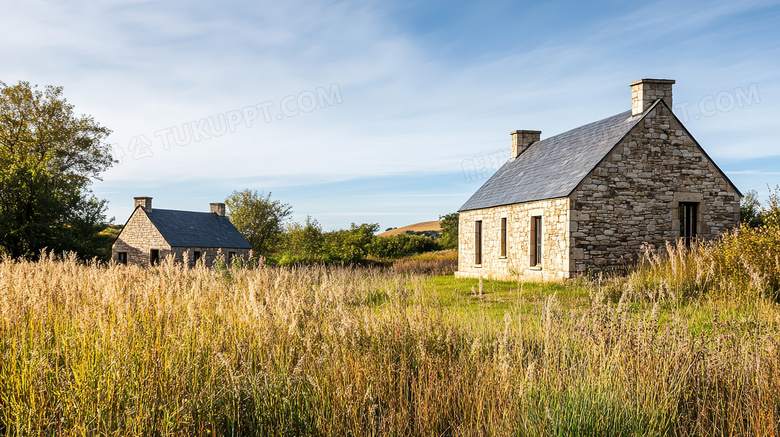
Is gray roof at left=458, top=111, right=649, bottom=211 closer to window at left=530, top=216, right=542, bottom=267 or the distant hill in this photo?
window at left=530, top=216, right=542, bottom=267

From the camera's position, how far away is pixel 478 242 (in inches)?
824

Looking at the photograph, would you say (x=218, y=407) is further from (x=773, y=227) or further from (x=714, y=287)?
(x=773, y=227)

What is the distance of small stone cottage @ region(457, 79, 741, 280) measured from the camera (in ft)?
49.7

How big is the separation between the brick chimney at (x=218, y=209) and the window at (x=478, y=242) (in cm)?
2286

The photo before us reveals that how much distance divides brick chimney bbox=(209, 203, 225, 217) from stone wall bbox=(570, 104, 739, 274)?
28.7 meters

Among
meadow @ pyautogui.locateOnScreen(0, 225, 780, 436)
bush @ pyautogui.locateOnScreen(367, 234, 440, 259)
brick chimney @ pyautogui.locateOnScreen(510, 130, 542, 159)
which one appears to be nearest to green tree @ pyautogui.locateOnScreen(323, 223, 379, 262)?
bush @ pyautogui.locateOnScreen(367, 234, 440, 259)

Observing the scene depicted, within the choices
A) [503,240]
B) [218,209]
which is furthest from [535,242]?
[218,209]

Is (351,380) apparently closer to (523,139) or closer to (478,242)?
(478,242)

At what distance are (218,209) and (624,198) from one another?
29364mm

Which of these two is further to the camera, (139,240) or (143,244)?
(139,240)

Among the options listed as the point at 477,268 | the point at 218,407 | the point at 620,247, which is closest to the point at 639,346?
the point at 218,407

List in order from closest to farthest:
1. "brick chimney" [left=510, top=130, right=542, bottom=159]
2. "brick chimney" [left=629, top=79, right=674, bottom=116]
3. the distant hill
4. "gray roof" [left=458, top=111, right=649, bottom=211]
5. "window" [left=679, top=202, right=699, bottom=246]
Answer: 1. "gray roof" [left=458, top=111, right=649, bottom=211]
2. "brick chimney" [left=629, top=79, right=674, bottom=116]
3. "window" [left=679, top=202, right=699, bottom=246]
4. "brick chimney" [left=510, top=130, right=542, bottom=159]
5. the distant hill

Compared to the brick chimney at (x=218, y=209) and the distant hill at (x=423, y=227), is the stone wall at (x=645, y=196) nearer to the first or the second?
the brick chimney at (x=218, y=209)

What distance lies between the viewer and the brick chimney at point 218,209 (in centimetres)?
3772
